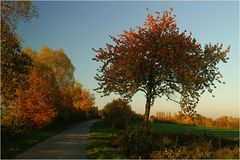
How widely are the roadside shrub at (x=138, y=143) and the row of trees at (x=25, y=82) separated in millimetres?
7096

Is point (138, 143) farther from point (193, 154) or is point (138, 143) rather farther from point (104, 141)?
point (104, 141)

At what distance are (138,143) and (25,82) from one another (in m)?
10.4

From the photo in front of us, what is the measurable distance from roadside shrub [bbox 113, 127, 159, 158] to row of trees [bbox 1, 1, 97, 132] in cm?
710

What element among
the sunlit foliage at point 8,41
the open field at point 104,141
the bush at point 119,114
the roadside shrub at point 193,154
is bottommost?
the open field at point 104,141

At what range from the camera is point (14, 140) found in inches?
1049

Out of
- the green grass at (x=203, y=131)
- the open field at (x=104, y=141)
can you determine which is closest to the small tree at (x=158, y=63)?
the open field at (x=104, y=141)

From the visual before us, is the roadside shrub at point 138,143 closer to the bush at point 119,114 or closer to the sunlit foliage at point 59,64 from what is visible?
the bush at point 119,114

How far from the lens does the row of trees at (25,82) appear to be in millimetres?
18812

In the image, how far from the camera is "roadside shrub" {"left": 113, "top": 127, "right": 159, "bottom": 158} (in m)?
19.5

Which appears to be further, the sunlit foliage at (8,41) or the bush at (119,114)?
the bush at (119,114)

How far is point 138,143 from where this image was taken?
19734 mm

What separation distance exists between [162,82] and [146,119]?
2856 mm

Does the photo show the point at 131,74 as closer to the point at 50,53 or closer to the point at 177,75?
the point at 177,75

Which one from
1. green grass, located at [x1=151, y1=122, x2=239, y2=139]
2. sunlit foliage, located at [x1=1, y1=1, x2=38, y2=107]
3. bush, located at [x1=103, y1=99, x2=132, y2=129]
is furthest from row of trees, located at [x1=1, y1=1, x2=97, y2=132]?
green grass, located at [x1=151, y1=122, x2=239, y2=139]
